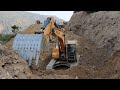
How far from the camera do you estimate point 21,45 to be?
528 inches

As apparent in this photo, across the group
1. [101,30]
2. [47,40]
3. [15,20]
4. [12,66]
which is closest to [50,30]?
[47,40]

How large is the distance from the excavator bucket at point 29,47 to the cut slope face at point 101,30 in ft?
13.2

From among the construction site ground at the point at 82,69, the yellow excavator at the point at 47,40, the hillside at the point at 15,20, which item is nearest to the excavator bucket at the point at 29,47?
the yellow excavator at the point at 47,40

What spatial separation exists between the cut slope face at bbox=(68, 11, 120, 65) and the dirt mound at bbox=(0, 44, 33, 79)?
18.5 feet

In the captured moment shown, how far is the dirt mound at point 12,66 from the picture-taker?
974 cm

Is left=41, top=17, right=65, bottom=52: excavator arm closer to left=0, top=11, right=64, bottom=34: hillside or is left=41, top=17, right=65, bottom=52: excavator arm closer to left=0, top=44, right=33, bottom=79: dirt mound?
left=0, top=44, right=33, bottom=79: dirt mound

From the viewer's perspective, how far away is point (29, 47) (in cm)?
1321

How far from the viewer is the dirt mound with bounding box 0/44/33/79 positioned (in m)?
9.74

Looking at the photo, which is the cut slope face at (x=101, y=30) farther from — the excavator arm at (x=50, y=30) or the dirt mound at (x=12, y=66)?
the dirt mound at (x=12, y=66)

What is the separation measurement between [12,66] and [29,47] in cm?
276

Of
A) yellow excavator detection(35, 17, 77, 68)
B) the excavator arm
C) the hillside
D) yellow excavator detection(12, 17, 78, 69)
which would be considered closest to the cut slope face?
yellow excavator detection(35, 17, 77, 68)
